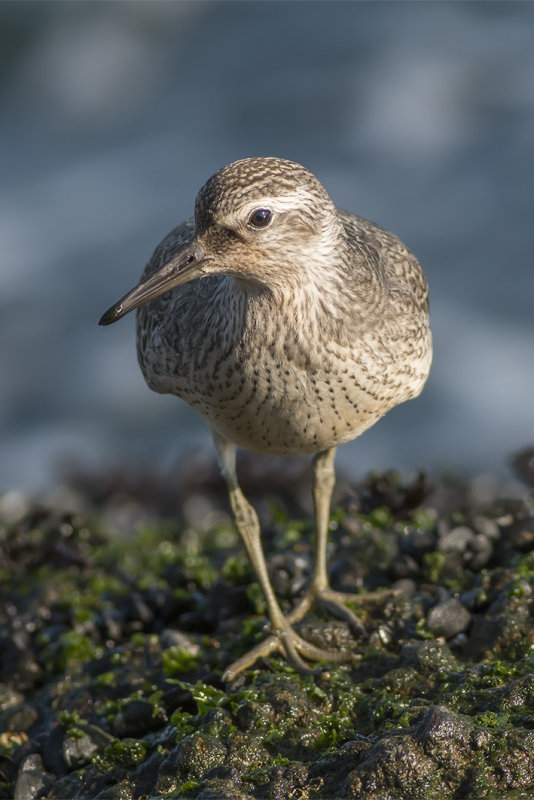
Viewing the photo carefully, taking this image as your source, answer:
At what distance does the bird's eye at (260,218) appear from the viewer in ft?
12.7

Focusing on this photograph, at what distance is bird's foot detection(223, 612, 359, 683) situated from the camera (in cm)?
439

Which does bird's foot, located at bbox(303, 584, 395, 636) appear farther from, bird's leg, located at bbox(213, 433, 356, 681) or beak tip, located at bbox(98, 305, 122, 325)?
beak tip, located at bbox(98, 305, 122, 325)

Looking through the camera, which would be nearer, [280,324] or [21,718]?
[280,324]

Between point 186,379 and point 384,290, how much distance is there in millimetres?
1003

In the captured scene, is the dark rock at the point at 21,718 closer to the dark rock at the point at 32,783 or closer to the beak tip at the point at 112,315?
the dark rock at the point at 32,783

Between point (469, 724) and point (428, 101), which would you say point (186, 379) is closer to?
point (469, 724)

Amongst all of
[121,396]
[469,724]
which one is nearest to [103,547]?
[469,724]

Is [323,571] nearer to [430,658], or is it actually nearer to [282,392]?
[430,658]

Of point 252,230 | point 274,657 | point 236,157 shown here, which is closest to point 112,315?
point 252,230

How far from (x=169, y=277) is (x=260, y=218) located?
1.46ft

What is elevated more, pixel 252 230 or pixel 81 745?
pixel 252 230

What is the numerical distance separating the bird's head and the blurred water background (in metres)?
6.73

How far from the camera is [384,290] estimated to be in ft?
15.0

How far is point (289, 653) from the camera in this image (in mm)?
4605
